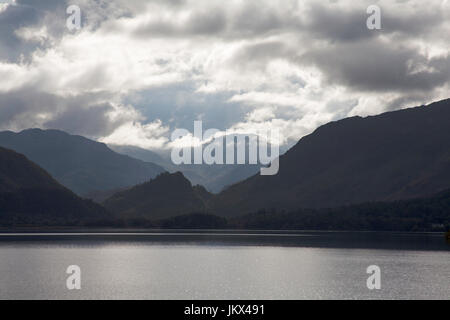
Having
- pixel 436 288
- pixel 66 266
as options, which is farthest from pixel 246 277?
pixel 66 266

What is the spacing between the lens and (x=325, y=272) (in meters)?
185

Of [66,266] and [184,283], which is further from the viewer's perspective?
[66,266]
